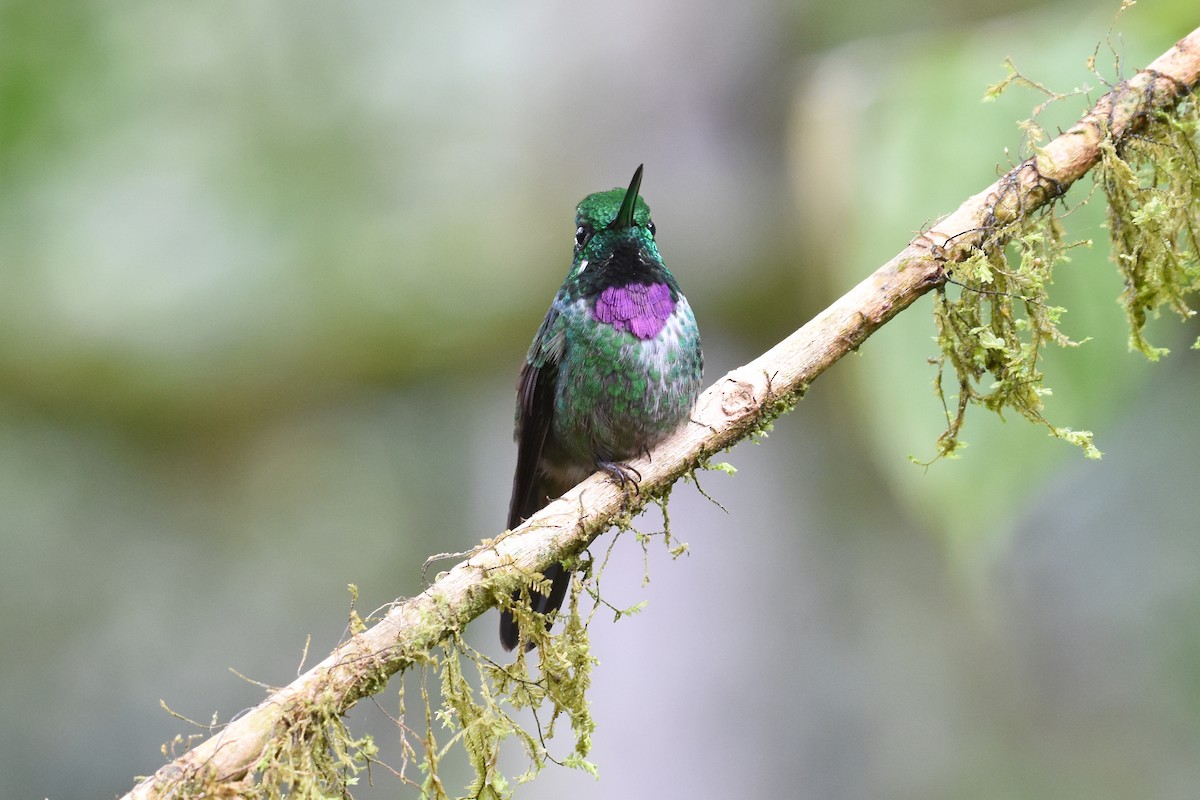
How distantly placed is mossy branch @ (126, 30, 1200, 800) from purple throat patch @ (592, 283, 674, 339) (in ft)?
1.64

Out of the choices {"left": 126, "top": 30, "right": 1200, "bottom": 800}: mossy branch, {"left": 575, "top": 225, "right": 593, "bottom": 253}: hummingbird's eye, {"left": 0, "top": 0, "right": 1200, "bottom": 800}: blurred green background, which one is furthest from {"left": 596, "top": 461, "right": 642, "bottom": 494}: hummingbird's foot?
{"left": 0, "top": 0, "right": 1200, "bottom": 800}: blurred green background

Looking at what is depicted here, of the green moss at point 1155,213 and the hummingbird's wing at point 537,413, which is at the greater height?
the hummingbird's wing at point 537,413

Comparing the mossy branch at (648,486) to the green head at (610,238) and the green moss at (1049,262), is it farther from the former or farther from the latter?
the green head at (610,238)

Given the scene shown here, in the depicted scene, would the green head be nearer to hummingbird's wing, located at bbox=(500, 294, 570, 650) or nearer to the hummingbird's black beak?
the hummingbird's black beak

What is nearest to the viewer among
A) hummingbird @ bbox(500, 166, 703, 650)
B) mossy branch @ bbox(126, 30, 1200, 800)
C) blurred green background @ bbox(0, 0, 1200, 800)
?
mossy branch @ bbox(126, 30, 1200, 800)

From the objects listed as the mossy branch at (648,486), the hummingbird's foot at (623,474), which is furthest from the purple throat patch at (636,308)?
the mossy branch at (648,486)

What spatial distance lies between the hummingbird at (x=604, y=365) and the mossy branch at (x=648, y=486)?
302 millimetres

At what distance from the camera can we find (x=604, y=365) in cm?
286

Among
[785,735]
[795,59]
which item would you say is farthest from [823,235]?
[785,735]

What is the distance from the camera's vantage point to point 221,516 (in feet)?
19.4

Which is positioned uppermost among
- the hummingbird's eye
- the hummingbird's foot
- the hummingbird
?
the hummingbird's eye

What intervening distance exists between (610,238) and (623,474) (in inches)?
31.2

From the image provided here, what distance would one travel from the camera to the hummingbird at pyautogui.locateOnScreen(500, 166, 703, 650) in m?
2.69

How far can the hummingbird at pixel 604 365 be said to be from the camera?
269 centimetres
